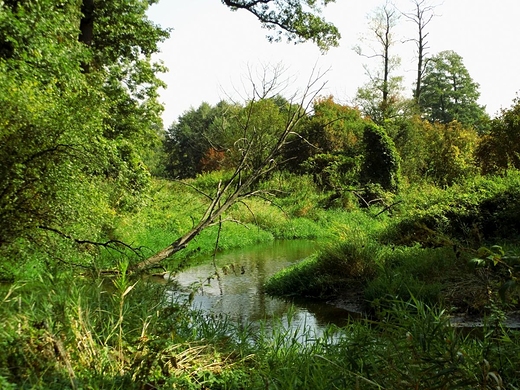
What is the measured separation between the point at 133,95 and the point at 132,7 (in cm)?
244

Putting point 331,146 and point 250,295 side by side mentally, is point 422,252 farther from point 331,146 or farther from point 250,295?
point 331,146

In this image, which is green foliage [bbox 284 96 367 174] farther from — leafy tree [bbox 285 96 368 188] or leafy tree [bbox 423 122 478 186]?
leafy tree [bbox 423 122 478 186]

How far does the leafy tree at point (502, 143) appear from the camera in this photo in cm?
1694

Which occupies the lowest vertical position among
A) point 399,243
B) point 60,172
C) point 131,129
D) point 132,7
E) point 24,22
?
point 399,243

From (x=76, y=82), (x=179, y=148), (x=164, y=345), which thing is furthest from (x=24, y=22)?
(x=179, y=148)

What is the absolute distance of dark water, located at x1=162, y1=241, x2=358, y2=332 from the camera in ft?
25.8

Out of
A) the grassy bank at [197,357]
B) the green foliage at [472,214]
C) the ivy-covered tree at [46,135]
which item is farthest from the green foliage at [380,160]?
the grassy bank at [197,357]

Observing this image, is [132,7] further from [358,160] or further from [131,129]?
[358,160]

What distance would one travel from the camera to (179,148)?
4672cm

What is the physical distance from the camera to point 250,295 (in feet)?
32.3

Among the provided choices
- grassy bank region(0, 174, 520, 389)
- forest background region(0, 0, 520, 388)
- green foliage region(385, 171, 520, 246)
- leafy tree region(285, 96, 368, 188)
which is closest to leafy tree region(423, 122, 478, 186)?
forest background region(0, 0, 520, 388)

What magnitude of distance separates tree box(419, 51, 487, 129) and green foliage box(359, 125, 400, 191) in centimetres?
2393

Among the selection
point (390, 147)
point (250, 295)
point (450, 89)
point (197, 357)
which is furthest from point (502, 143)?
point (450, 89)

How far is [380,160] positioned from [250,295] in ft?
44.1
